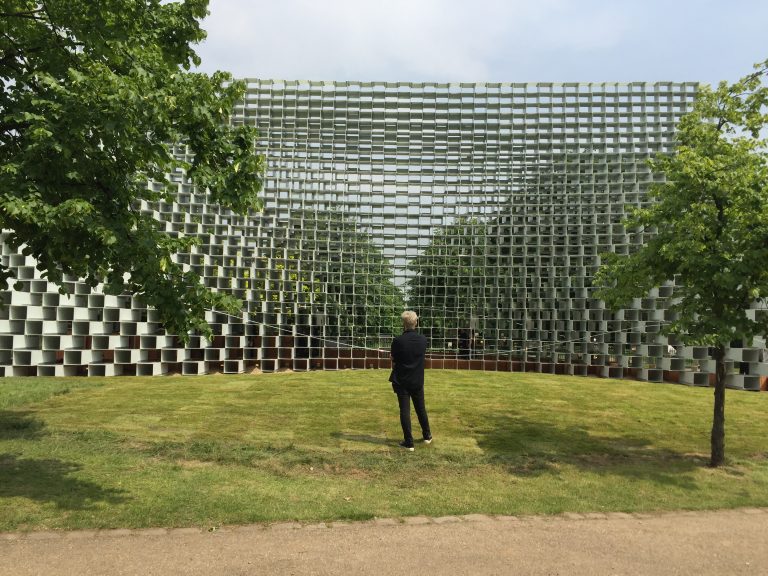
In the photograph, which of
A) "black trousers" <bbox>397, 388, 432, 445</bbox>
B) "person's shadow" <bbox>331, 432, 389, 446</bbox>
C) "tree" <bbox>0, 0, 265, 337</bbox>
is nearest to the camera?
"tree" <bbox>0, 0, 265, 337</bbox>

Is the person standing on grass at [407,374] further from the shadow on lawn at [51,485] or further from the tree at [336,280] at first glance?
the tree at [336,280]

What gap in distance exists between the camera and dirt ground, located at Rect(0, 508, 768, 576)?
3967 mm

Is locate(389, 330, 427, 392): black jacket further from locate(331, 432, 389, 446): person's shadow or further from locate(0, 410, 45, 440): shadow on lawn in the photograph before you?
locate(0, 410, 45, 440): shadow on lawn

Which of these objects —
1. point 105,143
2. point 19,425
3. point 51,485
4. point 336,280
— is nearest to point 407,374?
point 51,485

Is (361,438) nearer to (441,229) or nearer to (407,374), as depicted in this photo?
(407,374)

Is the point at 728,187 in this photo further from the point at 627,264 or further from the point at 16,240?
the point at 16,240

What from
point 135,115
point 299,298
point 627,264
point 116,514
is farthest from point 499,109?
point 116,514

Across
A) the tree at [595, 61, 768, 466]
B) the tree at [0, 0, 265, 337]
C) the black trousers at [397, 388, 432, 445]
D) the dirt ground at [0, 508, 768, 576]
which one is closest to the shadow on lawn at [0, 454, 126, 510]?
the dirt ground at [0, 508, 768, 576]

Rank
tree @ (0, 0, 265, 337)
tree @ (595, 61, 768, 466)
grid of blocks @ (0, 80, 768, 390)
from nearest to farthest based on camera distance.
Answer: tree @ (0, 0, 265, 337) < tree @ (595, 61, 768, 466) < grid of blocks @ (0, 80, 768, 390)

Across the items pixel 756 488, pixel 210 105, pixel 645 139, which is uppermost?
pixel 645 139

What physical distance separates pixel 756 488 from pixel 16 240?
7947mm

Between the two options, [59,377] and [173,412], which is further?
[59,377]

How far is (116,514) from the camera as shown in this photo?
4855 millimetres

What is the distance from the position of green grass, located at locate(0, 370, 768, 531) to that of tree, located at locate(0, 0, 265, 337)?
5.95ft
